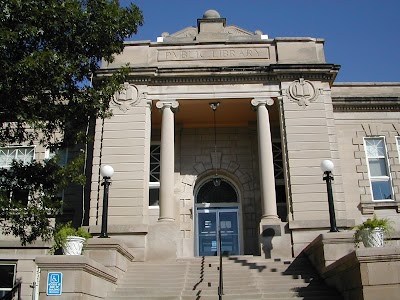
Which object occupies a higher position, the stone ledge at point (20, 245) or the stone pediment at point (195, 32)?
the stone pediment at point (195, 32)

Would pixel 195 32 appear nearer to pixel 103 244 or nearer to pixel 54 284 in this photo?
pixel 103 244

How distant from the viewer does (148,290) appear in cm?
1218

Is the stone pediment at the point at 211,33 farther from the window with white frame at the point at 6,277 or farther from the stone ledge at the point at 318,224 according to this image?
the window with white frame at the point at 6,277

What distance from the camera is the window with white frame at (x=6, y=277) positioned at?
16556 mm

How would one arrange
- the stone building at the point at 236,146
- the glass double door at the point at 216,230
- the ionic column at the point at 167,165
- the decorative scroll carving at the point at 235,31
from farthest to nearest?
1. the decorative scroll carving at the point at 235,31
2. the glass double door at the point at 216,230
3. the ionic column at the point at 167,165
4. the stone building at the point at 236,146

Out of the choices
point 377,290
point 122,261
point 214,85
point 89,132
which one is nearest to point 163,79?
point 214,85

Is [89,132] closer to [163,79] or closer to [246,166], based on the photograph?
[163,79]

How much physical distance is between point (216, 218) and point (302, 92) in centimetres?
586

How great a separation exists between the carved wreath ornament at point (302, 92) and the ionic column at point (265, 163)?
0.79 m

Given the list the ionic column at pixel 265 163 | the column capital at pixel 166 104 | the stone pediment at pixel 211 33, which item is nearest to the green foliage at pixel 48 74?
the column capital at pixel 166 104

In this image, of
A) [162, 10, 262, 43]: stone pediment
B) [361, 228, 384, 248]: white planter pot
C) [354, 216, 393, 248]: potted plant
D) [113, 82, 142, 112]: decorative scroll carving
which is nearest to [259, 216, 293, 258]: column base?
[354, 216, 393, 248]: potted plant

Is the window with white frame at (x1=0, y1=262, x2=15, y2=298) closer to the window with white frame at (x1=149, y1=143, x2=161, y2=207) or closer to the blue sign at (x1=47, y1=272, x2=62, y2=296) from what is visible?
the window with white frame at (x1=149, y1=143, x2=161, y2=207)

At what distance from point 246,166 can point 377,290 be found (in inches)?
389

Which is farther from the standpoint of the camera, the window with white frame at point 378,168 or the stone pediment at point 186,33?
the stone pediment at point 186,33
